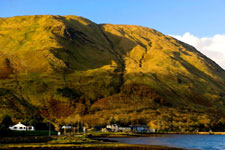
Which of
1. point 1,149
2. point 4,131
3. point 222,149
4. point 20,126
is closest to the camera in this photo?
point 1,149

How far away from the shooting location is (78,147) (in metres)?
102

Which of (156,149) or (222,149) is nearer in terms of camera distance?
(156,149)

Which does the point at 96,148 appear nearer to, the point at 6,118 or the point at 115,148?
the point at 115,148

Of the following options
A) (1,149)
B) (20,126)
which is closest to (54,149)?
(1,149)

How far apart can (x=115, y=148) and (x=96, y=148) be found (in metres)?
6.06

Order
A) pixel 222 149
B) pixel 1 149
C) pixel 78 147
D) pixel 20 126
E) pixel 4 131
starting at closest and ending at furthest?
pixel 1 149, pixel 78 147, pixel 222 149, pixel 4 131, pixel 20 126

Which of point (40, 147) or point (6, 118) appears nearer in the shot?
point (40, 147)

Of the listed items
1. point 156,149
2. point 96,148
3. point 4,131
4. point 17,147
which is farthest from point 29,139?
point 156,149

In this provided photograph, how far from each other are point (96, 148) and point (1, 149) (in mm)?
27838

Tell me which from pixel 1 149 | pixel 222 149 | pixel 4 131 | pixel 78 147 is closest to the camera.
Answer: pixel 1 149

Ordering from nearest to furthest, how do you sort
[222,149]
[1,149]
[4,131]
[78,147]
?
1. [1,149]
2. [78,147]
3. [222,149]
4. [4,131]

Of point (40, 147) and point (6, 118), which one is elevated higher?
point (6, 118)

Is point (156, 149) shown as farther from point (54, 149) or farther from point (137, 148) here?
point (54, 149)

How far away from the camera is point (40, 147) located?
101 m
